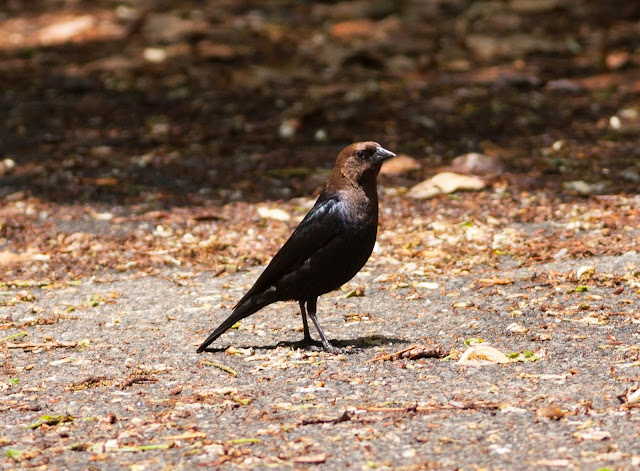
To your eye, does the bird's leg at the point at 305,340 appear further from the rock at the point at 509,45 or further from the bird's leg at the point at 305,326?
the rock at the point at 509,45

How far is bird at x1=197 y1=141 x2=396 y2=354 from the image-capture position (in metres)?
4.98

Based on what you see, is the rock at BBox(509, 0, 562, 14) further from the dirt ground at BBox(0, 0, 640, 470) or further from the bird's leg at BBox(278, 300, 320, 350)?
the bird's leg at BBox(278, 300, 320, 350)

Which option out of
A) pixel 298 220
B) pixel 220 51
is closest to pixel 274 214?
pixel 298 220

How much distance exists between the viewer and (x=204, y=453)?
3748mm

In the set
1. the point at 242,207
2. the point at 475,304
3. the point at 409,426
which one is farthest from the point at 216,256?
the point at 409,426

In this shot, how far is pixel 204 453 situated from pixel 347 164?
1855mm

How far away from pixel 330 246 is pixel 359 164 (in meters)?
0.44

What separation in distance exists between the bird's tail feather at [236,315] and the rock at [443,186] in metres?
3.17

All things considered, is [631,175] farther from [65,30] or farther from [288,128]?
[65,30]

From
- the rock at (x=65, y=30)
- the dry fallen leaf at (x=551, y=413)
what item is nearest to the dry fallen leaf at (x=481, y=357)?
the dry fallen leaf at (x=551, y=413)

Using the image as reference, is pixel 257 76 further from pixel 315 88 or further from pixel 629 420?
pixel 629 420

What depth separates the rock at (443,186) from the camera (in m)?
8.09

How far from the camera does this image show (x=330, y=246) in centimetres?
500

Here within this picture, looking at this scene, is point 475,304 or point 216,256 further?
point 216,256
